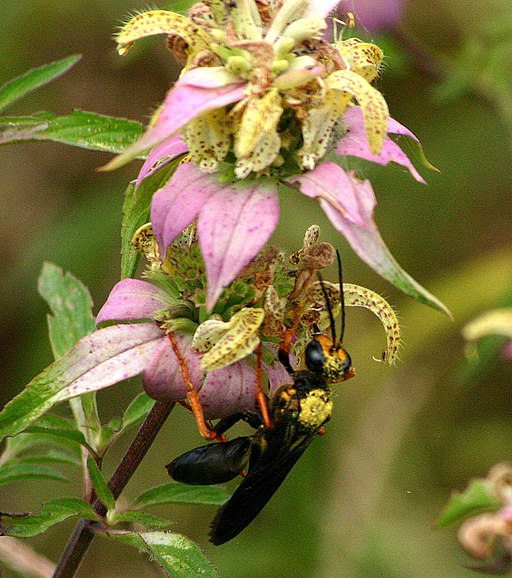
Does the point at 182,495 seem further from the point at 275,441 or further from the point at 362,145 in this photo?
the point at 362,145

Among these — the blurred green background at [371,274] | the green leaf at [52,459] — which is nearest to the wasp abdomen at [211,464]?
the green leaf at [52,459]

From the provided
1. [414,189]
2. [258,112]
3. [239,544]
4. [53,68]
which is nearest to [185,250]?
[258,112]

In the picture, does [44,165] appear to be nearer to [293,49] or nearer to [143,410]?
[143,410]

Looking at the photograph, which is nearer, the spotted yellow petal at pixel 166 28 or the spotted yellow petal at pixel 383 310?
the spotted yellow petal at pixel 166 28

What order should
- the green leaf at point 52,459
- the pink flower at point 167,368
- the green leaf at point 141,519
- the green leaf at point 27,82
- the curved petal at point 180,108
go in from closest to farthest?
the curved petal at point 180,108 < the pink flower at point 167,368 < the green leaf at point 141,519 < the green leaf at point 27,82 < the green leaf at point 52,459

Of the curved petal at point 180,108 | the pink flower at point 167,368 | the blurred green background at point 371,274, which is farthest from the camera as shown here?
the blurred green background at point 371,274

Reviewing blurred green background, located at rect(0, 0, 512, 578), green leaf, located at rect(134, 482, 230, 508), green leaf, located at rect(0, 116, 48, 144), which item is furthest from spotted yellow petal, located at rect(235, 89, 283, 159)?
blurred green background, located at rect(0, 0, 512, 578)

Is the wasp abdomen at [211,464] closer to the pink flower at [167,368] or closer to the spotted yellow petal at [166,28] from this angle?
the pink flower at [167,368]

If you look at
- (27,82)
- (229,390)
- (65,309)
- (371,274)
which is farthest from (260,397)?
(371,274)
